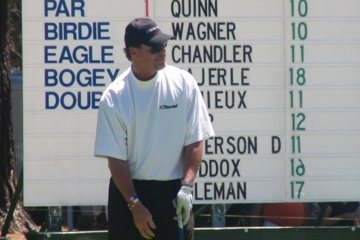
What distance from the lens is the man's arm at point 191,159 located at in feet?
14.5

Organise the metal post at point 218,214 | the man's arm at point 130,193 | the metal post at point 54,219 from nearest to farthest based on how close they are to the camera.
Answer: the man's arm at point 130,193 → the metal post at point 54,219 → the metal post at point 218,214

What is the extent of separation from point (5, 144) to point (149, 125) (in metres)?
4.78

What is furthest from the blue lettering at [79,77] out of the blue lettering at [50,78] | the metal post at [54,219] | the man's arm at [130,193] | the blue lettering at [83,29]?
the man's arm at [130,193]

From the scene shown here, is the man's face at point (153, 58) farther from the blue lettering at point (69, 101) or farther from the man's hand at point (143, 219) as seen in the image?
the blue lettering at point (69, 101)

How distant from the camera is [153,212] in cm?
448

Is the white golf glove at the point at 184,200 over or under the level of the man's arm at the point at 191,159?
under

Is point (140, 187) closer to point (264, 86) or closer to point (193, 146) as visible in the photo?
point (193, 146)

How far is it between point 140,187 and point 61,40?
8.24 ft

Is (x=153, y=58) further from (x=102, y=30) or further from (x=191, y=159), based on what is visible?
(x=102, y=30)

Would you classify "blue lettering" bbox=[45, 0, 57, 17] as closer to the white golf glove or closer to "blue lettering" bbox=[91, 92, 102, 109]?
"blue lettering" bbox=[91, 92, 102, 109]

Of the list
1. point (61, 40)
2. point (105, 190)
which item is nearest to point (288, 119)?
point (105, 190)

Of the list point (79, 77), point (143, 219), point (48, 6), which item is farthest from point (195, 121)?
point (48, 6)

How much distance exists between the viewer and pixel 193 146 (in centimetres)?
450

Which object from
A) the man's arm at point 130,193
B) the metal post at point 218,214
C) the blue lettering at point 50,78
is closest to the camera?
the man's arm at point 130,193
